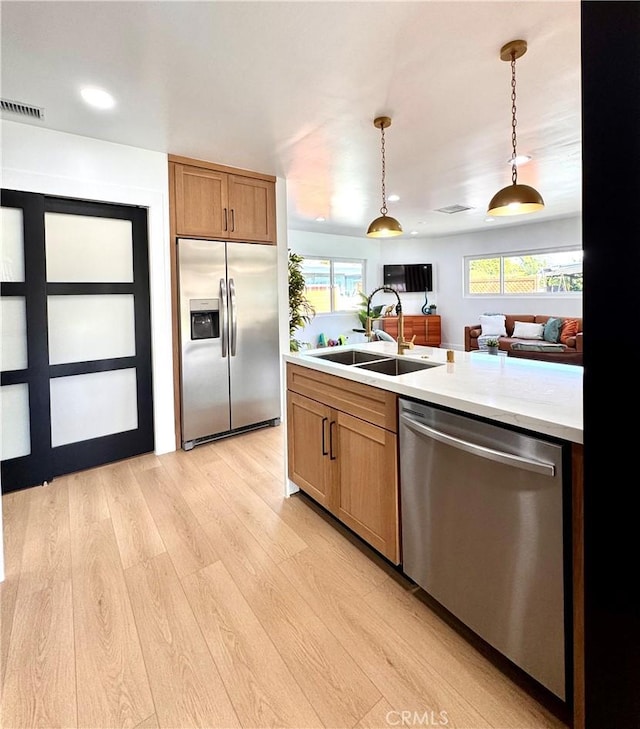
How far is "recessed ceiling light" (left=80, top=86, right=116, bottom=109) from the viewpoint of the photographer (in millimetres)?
2361

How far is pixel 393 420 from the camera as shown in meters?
1.72

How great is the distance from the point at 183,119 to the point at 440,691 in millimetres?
3390

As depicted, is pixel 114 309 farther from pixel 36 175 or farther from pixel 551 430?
pixel 551 430

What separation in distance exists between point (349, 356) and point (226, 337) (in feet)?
4.73

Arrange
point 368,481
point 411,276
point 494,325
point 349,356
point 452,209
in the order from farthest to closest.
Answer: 1. point 411,276
2. point 494,325
3. point 452,209
4. point 349,356
5. point 368,481

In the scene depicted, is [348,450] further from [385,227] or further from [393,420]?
[385,227]

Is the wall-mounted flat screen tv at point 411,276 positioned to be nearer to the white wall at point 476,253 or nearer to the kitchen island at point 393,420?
the white wall at point 476,253

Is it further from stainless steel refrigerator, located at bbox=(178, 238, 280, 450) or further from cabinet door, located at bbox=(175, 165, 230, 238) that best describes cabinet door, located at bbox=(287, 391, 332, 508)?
cabinet door, located at bbox=(175, 165, 230, 238)

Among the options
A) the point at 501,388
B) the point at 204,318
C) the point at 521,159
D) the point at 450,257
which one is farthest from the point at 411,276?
the point at 501,388

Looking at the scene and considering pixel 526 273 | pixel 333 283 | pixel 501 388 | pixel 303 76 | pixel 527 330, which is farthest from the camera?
pixel 333 283

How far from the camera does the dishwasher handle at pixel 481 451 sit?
3.77 ft

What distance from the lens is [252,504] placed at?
2.57m

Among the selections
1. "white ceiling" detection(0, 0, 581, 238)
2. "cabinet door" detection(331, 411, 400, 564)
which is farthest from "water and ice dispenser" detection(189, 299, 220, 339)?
"cabinet door" detection(331, 411, 400, 564)

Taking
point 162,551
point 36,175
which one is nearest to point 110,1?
point 36,175
